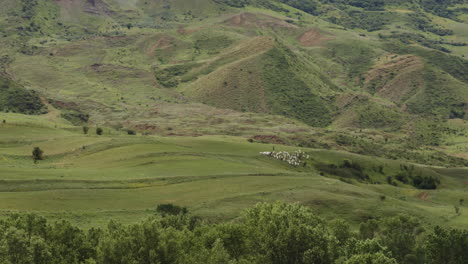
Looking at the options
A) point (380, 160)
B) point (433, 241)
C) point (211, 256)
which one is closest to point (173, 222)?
point (211, 256)

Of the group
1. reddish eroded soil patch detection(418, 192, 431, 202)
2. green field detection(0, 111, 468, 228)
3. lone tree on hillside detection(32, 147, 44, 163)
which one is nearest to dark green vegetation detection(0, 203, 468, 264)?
green field detection(0, 111, 468, 228)

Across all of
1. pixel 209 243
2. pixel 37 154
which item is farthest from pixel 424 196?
pixel 37 154

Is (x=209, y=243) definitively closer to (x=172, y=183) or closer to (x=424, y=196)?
(x=172, y=183)

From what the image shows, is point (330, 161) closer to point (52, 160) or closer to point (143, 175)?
point (143, 175)

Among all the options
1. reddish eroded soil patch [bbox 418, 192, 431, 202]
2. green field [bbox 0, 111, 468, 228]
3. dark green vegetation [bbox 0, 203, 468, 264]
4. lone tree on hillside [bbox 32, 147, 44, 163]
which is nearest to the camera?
dark green vegetation [bbox 0, 203, 468, 264]

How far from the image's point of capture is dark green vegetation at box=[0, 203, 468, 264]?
5825cm

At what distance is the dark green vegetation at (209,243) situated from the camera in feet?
191

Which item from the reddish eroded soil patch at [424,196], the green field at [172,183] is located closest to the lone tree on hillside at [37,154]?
the green field at [172,183]

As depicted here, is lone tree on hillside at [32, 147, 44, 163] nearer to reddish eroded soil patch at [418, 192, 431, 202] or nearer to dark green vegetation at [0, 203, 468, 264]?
dark green vegetation at [0, 203, 468, 264]

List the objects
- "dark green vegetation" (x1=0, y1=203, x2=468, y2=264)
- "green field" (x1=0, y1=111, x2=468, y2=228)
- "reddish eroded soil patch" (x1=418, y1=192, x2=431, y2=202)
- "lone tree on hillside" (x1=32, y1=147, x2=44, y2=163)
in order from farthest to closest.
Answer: "reddish eroded soil patch" (x1=418, y1=192, x2=431, y2=202), "lone tree on hillside" (x1=32, y1=147, x2=44, y2=163), "green field" (x1=0, y1=111, x2=468, y2=228), "dark green vegetation" (x1=0, y1=203, x2=468, y2=264)

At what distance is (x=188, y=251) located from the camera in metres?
69.3

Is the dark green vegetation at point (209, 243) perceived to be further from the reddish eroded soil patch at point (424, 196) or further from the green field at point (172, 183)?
the reddish eroded soil patch at point (424, 196)

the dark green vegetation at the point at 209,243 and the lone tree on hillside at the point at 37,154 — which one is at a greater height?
the dark green vegetation at the point at 209,243

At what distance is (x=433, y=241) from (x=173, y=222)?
46.8 metres
